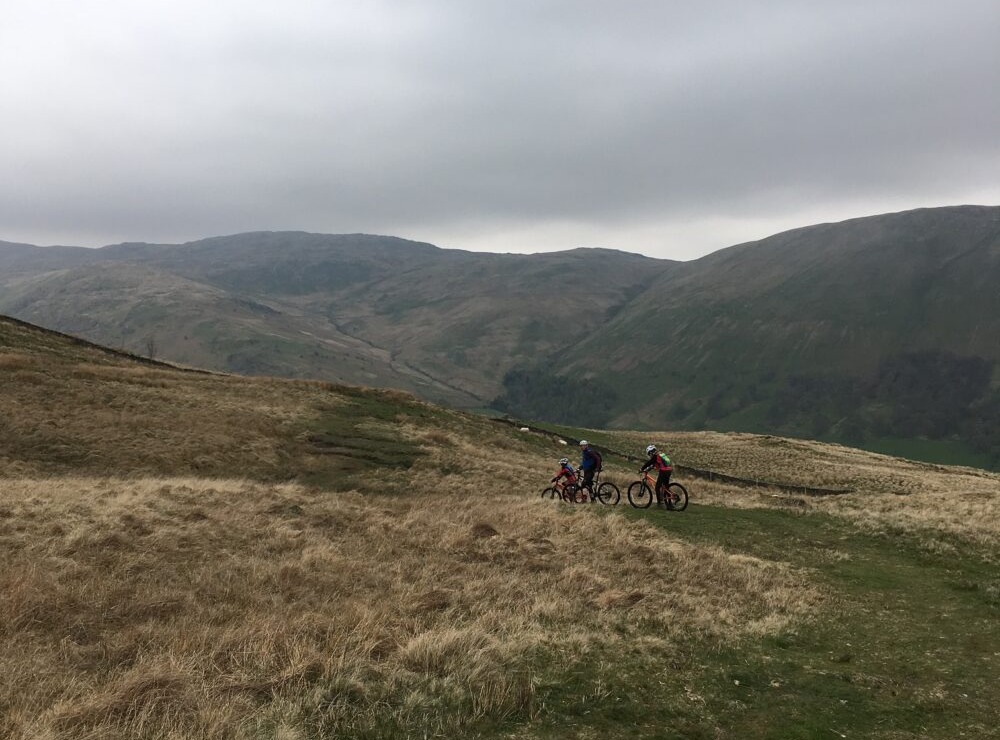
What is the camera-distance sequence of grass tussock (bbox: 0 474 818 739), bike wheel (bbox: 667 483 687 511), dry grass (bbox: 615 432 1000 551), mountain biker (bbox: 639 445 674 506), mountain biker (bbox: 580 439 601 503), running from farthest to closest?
mountain biker (bbox: 580 439 601 503) < bike wheel (bbox: 667 483 687 511) < mountain biker (bbox: 639 445 674 506) < dry grass (bbox: 615 432 1000 551) < grass tussock (bbox: 0 474 818 739)

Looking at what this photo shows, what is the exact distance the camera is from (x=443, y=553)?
16625 millimetres

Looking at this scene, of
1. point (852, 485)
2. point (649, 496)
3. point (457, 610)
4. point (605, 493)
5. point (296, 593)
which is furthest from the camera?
point (852, 485)

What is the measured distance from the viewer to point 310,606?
11797mm

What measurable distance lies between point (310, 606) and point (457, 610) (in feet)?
9.10

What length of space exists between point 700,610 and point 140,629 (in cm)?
1039

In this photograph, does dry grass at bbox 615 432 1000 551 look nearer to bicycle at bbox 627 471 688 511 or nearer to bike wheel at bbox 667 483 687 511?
bike wheel at bbox 667 483 687 511

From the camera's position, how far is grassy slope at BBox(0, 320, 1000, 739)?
794cm

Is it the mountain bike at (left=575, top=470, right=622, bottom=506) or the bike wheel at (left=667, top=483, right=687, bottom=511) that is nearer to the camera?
the bike wheel at (left=667, top=483, right=687, bottom=511)

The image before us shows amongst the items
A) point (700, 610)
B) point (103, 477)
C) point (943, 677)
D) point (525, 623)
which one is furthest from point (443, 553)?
point (103, 477)

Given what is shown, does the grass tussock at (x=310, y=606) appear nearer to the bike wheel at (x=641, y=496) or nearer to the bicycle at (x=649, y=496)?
the bike wheel at (x=641, y=496)

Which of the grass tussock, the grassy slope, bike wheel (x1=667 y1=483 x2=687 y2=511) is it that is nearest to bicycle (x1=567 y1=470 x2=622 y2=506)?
bike wheel (x1=667 y1=483 x2=687 y2=511)

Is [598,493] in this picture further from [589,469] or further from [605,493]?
[589,469]

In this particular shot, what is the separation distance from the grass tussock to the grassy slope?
0.06 meters

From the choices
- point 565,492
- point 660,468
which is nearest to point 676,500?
point 660,468
